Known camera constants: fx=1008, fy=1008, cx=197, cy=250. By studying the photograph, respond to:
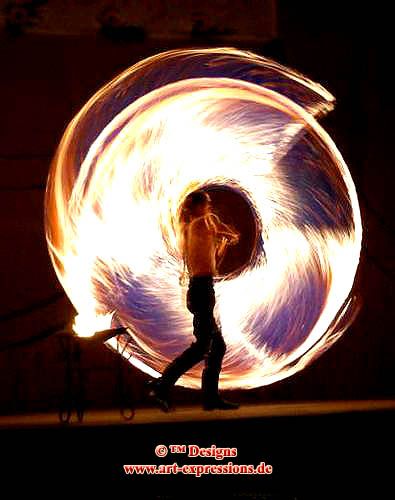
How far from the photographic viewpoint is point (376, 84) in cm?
909

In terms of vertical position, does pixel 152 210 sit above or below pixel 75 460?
above

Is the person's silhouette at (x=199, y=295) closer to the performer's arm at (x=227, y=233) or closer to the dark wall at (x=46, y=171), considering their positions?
the performer's arm at (x=227, y=233)

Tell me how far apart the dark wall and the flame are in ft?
3.13

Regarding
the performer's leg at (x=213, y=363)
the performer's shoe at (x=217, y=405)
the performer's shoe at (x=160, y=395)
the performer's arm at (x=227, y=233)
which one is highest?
the performer's arm at (x=227, y=233)

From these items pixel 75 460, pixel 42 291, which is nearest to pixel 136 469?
pixel 75 460

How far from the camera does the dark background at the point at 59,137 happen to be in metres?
8.33

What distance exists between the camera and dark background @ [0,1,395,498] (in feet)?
27.3

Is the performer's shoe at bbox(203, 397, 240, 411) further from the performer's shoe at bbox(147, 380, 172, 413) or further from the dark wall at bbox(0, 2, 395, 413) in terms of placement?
the dark wall at bbox(0, 2, 395, 413)

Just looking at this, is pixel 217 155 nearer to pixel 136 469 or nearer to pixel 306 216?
pixel 306 216

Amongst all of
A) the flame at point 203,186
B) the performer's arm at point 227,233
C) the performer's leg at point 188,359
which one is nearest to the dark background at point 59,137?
the flame at point 203,186

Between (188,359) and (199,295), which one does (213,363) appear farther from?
(199,295)

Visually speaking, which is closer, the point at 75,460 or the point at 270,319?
the point at 75,460

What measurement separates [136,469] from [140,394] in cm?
252

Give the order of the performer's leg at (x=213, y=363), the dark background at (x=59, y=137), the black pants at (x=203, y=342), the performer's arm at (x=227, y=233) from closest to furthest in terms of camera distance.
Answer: the black pants at (x=203, y=342) < the performer's leg at (x=213, y=363) < the performer's arm at (x=227, y=233) < the dark background at (x=59, y=137)
